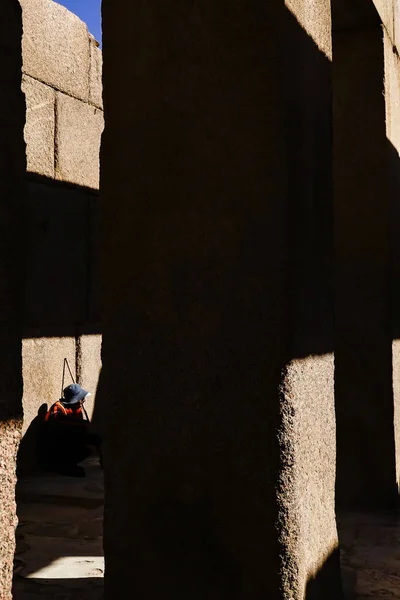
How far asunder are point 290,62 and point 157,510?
1.83 metres

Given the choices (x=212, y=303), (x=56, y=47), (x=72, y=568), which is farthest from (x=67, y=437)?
(x=212, y=303)

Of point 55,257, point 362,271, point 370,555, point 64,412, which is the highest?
point 55,257

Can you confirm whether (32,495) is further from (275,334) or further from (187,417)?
(275,334)

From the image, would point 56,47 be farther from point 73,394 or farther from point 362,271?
point 362,271

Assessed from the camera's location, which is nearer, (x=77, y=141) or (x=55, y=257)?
(x=55, y=257)

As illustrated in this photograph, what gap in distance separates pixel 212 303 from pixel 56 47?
4.85m

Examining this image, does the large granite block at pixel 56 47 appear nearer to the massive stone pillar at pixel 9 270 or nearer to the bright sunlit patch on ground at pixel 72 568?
the bright sunlit patch on ground at pixel 72 568

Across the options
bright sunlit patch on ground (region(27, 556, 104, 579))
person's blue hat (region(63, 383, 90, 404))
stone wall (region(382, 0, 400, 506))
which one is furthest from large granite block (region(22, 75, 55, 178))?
bright sunlit patch on ground (region(27, 556, 104, 579))

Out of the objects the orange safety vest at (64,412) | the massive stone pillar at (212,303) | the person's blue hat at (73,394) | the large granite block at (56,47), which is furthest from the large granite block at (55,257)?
the massive stone pillar at (212,303)

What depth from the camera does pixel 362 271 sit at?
5621mm

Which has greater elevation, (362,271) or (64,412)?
(362,271)

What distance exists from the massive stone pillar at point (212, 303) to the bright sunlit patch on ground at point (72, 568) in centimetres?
80

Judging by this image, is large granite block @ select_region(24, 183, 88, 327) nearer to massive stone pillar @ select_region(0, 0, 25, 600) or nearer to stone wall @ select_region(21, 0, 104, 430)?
stone wall @ select_region(21, 0, 104, 430)

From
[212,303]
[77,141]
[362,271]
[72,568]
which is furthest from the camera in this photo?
[77,141]
